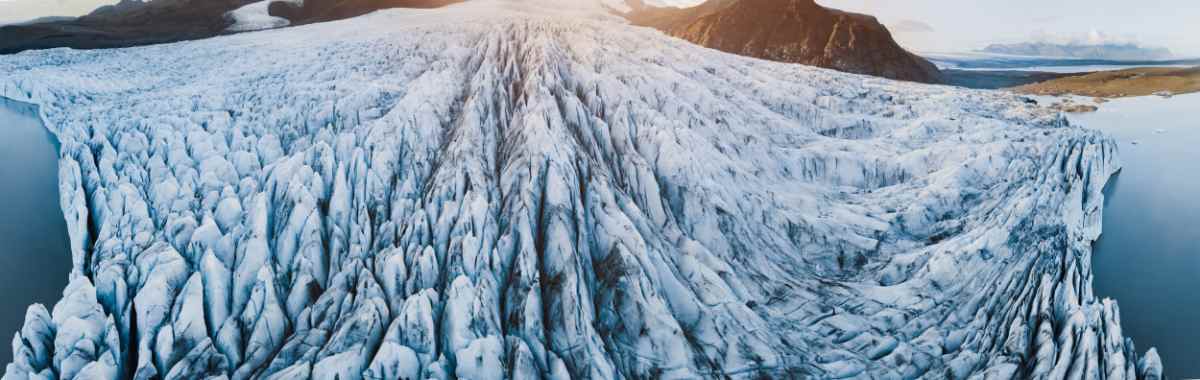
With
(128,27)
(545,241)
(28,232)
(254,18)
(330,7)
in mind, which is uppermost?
(330,7)

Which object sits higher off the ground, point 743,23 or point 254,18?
point 743,23

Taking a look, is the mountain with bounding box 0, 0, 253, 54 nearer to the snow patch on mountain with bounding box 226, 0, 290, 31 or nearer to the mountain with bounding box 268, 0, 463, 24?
the snow patch on mountain with bounding box 226, 0, 290, 31

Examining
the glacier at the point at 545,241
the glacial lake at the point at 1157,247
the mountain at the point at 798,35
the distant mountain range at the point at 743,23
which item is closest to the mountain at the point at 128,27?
the distant mountain range at the point at 743,23

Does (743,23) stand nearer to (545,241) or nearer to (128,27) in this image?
(128,27)

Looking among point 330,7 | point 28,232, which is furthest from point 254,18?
point 28,232

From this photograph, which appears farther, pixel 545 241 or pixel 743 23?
pixel 743 23

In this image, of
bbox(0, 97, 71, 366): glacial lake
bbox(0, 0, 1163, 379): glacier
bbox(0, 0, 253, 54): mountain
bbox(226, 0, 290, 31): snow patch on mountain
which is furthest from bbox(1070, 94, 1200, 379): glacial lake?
bbox(226, 0, 290, 31): snow patch on mountain

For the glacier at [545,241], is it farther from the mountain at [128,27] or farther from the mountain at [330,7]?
the mountain at [330,7]
